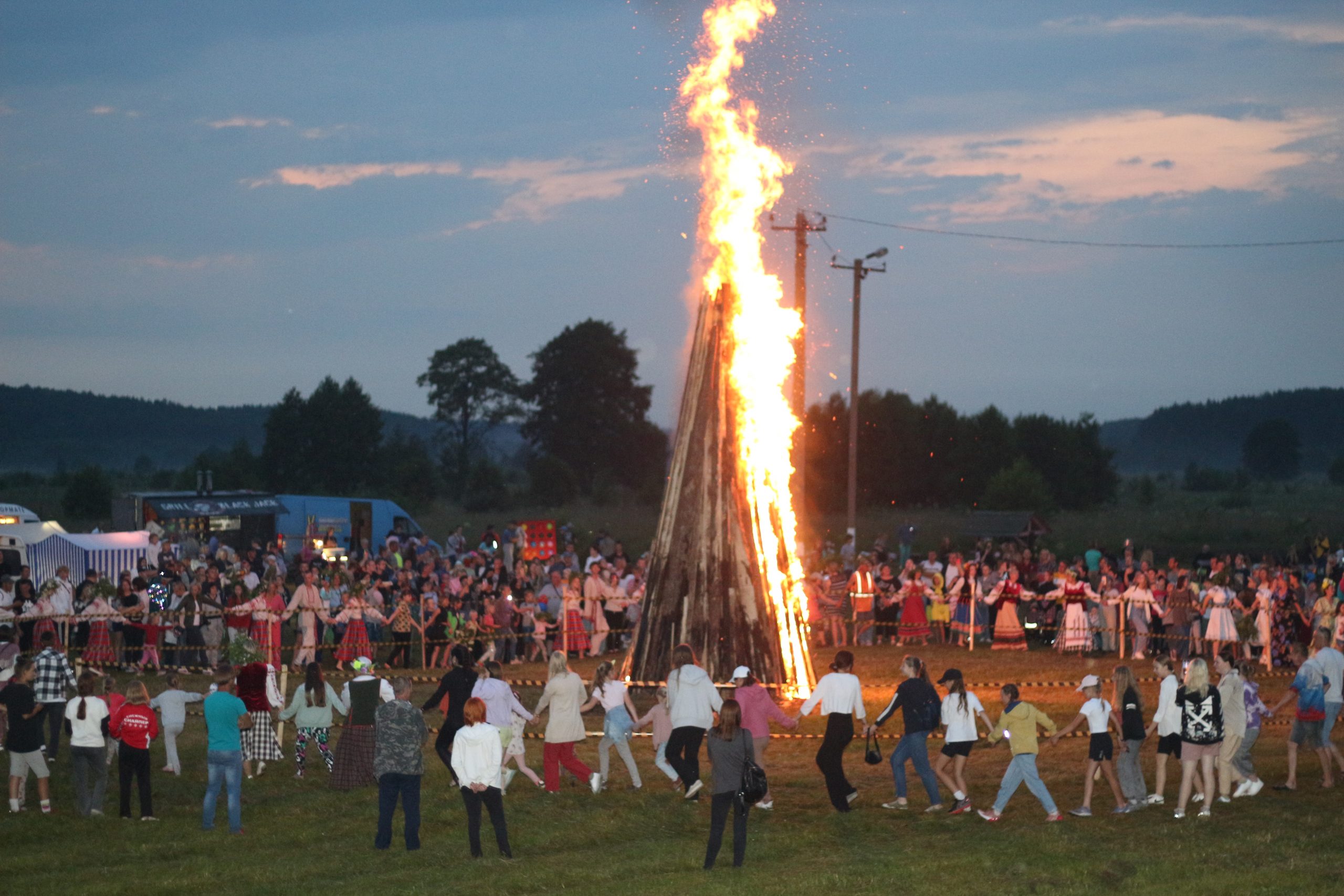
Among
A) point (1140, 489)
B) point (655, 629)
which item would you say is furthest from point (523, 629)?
point (1140, 489)

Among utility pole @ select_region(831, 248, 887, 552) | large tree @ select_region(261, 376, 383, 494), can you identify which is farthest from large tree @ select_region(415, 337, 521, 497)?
utility pole @ select_region(831, 248, 887, 552)

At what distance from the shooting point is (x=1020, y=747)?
13172 millimetres

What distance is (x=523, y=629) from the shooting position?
2550 centimetres

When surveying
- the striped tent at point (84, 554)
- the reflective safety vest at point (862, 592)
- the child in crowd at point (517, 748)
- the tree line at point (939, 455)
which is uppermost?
the tree line at point (939, 455)

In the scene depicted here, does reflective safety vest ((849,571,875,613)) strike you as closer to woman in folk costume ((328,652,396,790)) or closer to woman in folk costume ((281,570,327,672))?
woman in folk costume ((281,570,327,672))

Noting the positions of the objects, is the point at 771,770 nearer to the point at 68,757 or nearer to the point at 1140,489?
the point at 68,757

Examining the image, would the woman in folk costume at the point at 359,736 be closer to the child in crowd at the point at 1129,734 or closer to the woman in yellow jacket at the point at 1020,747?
the woman in yellow jacket at the point at 1020,747

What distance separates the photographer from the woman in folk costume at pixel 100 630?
73.2 ft

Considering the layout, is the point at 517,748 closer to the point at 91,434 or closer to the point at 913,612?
the point at 913,612

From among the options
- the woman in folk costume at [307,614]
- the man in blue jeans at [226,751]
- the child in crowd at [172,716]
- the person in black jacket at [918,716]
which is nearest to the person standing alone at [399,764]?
the man in blue jeans at [226,751]

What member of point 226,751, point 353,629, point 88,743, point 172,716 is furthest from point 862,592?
point 88,743

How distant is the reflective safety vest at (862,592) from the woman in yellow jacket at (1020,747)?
47.8ft

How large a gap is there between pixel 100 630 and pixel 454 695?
414 inches

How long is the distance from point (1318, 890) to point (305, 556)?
2653 cm
